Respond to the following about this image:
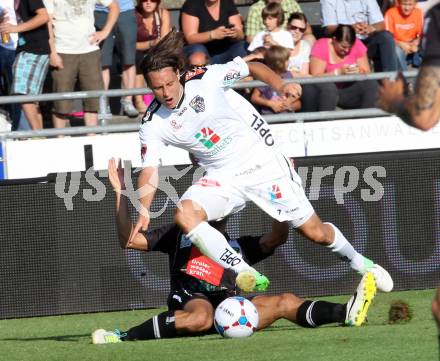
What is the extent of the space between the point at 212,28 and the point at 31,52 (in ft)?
7.19

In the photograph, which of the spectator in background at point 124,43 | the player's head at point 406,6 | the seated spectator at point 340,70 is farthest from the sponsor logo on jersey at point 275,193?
the player's head at point 406,6

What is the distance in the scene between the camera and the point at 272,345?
7758 mm

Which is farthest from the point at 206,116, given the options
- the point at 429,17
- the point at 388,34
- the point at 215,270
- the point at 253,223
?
the point at 388,34

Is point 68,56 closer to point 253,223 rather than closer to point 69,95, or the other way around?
point 69,95

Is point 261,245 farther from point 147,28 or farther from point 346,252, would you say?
point 147,28

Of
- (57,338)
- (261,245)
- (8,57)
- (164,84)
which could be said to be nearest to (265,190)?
(261,245)

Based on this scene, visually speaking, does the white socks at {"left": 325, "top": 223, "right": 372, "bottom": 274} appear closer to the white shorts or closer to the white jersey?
the white shorts

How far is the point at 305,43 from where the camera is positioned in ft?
45.6

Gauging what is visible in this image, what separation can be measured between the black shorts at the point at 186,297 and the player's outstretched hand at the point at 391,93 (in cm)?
331

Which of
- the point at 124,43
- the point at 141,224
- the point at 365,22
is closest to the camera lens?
the point at 141,224

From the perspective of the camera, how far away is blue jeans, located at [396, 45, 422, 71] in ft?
46.3

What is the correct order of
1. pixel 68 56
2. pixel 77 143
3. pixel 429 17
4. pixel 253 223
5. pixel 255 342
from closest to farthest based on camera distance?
pixel 429 17, pixel 255 342, pixel 253 223, pixel 77 143, pixel 68 56

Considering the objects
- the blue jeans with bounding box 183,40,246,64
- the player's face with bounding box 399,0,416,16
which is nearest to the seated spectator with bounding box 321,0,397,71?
the player's face with bounding box 399,0,416,16

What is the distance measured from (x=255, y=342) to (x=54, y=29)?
6.41 m
